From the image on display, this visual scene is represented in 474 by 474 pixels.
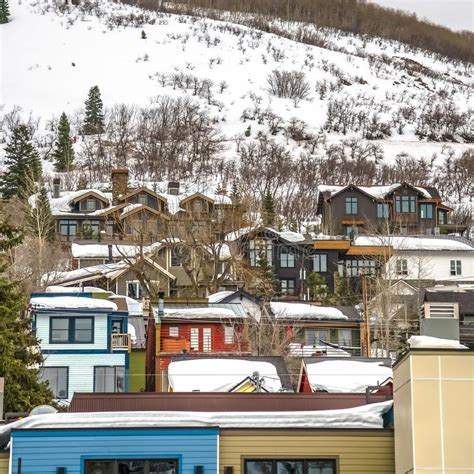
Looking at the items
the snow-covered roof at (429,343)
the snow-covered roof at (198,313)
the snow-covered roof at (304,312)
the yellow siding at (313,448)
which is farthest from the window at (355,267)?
the snow-covered roof at (429,343)

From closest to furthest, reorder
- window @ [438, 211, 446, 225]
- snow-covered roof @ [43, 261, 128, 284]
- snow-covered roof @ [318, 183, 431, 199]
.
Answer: snow-covered roof @ [43, 261, 128, 284], snow-covered roof @ [318, 183, 431, 199], window @ [438, 211, 446, 225]

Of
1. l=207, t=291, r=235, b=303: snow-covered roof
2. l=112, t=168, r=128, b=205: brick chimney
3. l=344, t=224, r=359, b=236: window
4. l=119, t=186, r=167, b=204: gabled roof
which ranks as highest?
l=112, t=168, r=128, b=205: brick chimney

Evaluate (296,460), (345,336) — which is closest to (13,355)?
(296,460)

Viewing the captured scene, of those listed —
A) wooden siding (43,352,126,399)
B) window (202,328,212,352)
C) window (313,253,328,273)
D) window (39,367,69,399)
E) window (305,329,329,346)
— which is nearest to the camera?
window (39,367,69,399)

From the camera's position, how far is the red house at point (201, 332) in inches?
2160

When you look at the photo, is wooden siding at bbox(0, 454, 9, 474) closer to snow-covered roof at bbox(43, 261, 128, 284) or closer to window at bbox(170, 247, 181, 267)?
snow-covered roof at bbox(43, 261, 128, 284)

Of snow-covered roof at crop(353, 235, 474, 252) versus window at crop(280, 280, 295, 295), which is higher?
snow-covered roof at crop(353, 235, 474, 252)

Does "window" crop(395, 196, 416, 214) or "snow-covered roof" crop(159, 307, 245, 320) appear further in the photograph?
"window" crop(395, 196, 416, 214)

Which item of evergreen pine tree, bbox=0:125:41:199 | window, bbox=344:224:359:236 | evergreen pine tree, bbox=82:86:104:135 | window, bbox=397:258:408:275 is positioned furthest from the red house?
evergreen pine tree, bbox=82:86:104:135

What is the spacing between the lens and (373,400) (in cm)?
2395

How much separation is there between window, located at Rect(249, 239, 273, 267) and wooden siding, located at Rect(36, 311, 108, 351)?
29746 mm

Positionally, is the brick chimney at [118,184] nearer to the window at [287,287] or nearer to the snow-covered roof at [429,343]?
the window at [287,287]

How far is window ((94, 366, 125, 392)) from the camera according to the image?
52094mm

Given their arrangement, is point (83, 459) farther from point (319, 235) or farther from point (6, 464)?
point (319, 235)
